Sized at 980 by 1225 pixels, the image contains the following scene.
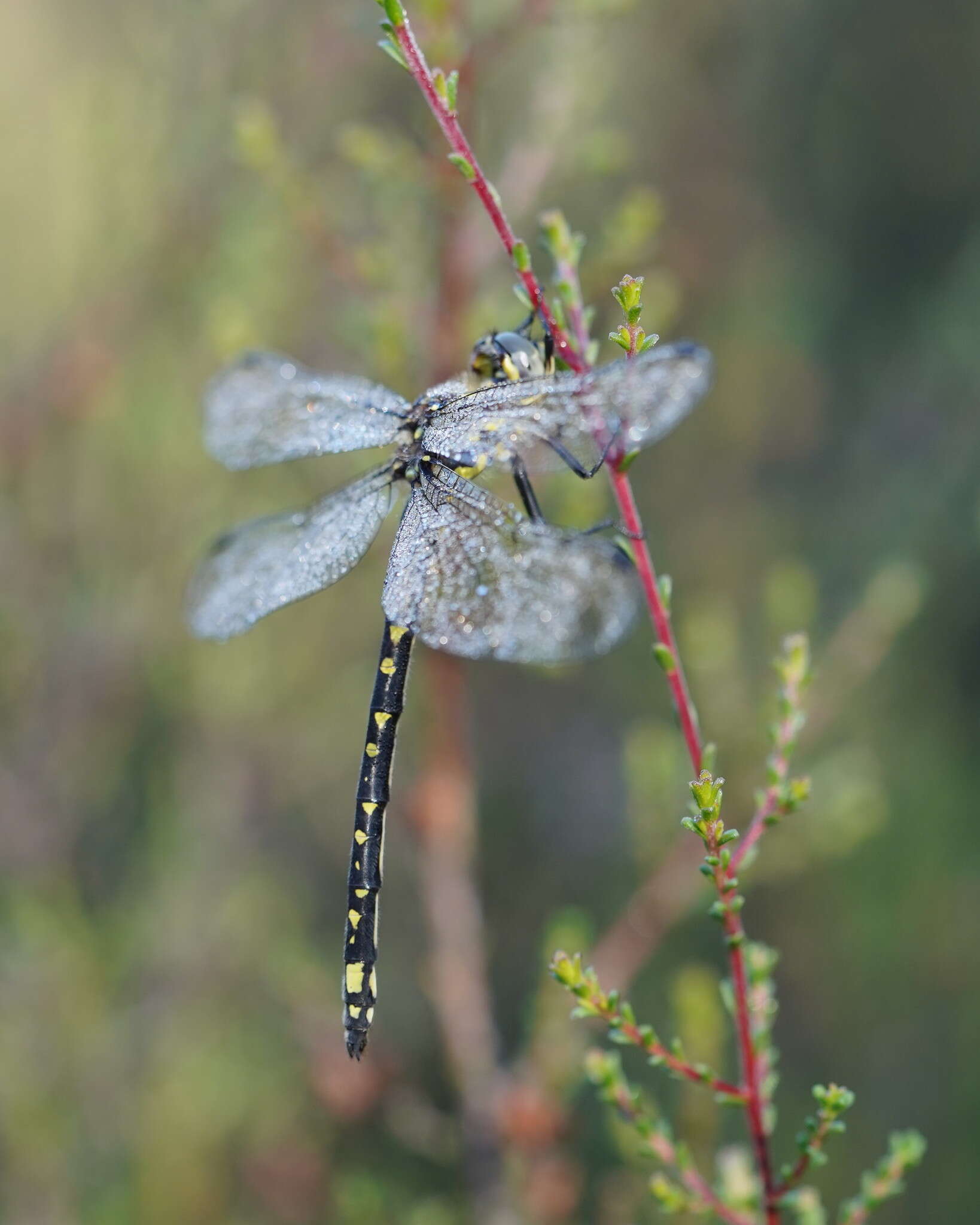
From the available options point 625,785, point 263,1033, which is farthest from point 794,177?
point 263,1033

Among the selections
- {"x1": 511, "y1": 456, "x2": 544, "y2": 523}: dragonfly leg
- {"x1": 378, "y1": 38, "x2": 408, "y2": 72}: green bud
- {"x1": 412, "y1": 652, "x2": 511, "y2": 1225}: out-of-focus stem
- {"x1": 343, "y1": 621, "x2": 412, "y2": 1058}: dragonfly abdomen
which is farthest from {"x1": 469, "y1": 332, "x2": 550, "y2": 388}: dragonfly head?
{"x1": 412, "y1": 652, "x2": 511, "y2": 1225}: out-of-focus stem

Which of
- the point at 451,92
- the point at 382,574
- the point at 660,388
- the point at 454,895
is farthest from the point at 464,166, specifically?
the point at 382,574

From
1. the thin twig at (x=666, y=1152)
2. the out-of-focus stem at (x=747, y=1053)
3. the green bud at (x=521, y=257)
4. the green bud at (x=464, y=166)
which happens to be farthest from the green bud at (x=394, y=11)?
the thin twig at (x=666, y=1152)

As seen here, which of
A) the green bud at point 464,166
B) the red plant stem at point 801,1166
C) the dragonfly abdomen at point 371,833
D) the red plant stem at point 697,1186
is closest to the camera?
the green bud at point 464,166

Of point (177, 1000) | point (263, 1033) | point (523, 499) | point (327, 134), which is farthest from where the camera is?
point (327, 134)

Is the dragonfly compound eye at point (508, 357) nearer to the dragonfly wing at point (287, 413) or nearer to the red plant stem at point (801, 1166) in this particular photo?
the dragonfly wing at point (287, 413)

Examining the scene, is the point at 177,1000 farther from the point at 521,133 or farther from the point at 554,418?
the point at 521,133
